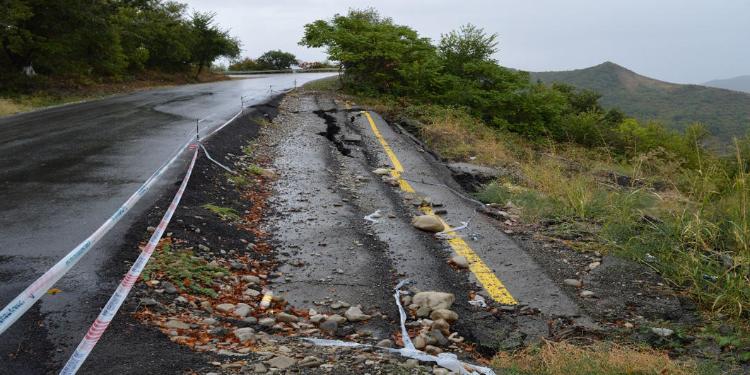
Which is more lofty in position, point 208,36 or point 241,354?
point 208,36

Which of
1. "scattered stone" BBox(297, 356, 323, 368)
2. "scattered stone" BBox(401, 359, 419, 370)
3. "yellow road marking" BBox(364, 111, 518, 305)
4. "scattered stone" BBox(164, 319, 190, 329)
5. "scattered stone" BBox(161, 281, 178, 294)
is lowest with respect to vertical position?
"yellow road marking" BBox(364, 111, 518, 305)

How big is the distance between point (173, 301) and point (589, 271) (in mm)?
3592

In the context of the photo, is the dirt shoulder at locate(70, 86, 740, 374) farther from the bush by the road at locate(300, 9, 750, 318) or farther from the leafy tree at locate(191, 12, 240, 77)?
the leafy tree at locate(191, 12, 240, 77)

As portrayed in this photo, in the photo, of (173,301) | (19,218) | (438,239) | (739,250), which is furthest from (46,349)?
(739,250)

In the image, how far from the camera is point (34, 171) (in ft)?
24.0

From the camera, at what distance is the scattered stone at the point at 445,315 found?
395 cm

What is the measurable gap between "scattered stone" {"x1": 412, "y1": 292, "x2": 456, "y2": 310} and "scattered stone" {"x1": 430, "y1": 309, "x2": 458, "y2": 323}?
89 mm

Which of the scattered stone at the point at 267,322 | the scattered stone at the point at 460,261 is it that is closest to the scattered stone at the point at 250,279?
the scattered stone at the point at 267,322

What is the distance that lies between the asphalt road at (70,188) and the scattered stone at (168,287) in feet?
1.20

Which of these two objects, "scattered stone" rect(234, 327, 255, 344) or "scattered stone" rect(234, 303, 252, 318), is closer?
"scattered stone" rect(234, 327, 255, 344)

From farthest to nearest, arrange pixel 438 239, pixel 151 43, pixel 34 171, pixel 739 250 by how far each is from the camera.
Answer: pixel 151 43
pixel 34 171
pixel 438 239
pixel 739 250

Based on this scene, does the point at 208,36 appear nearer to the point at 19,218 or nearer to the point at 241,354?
the point at 19,218

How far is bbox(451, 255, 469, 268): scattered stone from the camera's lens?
16.5 ft

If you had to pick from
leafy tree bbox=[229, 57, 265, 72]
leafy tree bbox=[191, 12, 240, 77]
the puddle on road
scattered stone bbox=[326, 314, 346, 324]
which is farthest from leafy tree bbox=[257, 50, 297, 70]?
scattered stone bbox=[326, 314, 346, 324]
